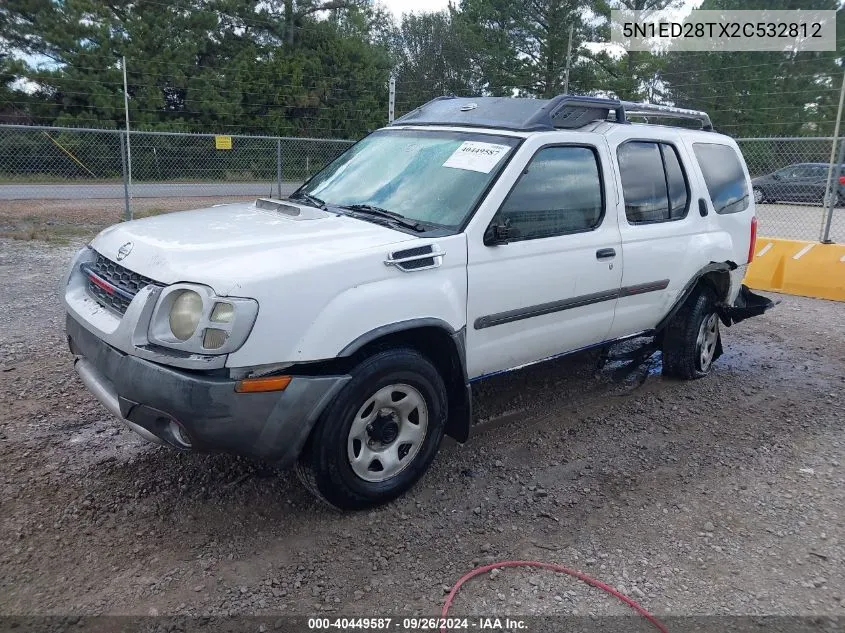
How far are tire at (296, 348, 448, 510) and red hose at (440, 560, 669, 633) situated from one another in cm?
65

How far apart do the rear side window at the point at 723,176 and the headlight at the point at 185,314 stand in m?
4.00

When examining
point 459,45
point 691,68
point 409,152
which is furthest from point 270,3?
point 409,152

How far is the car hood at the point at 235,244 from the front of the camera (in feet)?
9.41

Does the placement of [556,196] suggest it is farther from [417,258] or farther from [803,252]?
[803,252]

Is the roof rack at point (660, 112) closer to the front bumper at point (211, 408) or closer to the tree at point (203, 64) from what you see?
the front bumper at point (211, 408)

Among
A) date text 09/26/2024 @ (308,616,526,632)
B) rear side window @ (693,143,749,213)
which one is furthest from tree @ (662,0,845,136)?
date text 09/26/2024 @ (308,616,526,632)

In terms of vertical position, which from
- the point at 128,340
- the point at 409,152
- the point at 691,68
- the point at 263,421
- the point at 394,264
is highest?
the point at 691,68

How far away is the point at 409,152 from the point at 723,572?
2.88m

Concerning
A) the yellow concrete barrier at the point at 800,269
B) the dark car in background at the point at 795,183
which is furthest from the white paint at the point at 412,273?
the dark car in background at the point at 795,183

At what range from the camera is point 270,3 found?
31.6m

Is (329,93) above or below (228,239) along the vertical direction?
above

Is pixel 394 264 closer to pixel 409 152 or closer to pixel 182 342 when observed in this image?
pixel 182 342

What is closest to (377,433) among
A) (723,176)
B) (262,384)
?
(262,384)

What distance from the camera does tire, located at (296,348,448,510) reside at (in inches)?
120
